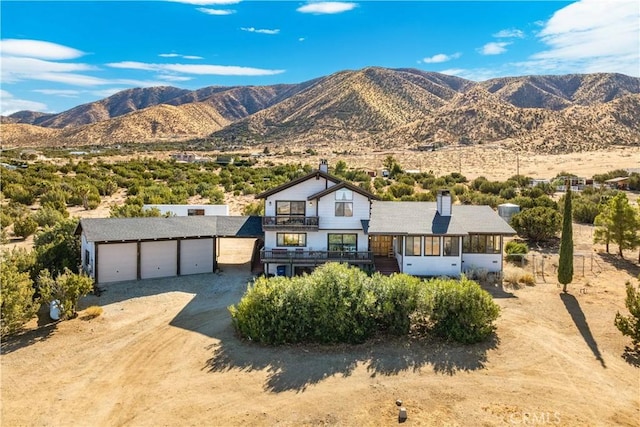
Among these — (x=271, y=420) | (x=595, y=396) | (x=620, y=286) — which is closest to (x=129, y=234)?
(x=271, y=420)

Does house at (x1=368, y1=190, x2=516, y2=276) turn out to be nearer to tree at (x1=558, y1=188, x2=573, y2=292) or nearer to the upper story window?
tree at (x1=558, y1=188, x2=573, y2=292)

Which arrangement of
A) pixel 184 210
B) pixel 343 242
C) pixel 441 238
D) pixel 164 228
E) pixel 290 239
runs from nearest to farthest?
pixel 441 238 → pixel 343 242 → pixel 290 239 → pixel 164 228 → pixel 184 210

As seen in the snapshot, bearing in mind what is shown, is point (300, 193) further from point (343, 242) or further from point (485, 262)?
point (485, 262)

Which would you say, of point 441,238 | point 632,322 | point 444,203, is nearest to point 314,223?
point 441,238

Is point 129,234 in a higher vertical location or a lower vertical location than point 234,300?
higher

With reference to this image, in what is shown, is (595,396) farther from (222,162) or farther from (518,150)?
(518,150)

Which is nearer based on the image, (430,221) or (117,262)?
(117,262)

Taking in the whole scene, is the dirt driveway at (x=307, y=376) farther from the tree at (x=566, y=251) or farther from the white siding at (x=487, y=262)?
the white siding at (x=487, y=262)
